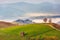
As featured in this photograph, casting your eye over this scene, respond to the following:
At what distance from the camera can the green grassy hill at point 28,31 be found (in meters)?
3.07

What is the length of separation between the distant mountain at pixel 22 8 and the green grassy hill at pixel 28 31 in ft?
0.91

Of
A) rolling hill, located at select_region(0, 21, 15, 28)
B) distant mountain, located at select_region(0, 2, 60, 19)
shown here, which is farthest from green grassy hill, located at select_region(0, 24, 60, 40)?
distant mountain, located at select_region(0, 2, 60, 19)

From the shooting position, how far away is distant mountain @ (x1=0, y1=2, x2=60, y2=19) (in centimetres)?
321

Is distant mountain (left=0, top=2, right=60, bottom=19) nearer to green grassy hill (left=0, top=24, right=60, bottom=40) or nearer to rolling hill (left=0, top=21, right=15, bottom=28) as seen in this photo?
rolling hill (left=0, top=21, right=15, bottom=28)

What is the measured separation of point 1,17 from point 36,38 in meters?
0.82

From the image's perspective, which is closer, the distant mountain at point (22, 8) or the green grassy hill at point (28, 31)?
the green grassy hill at point (28, 31)

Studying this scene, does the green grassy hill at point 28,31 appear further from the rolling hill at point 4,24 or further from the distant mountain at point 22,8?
the distant mountain at point 22,8

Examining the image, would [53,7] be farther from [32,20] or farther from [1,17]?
[1,17]

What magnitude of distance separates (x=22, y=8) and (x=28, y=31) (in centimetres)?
50

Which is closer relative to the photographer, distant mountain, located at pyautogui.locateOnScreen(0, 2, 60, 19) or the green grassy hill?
the green grassy hill

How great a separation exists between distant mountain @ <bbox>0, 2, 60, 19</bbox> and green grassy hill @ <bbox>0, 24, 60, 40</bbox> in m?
0.28

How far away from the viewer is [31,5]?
3.24 m

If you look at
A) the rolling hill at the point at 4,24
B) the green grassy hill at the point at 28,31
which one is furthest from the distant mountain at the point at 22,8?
the green grassy hill at the point at 28,31

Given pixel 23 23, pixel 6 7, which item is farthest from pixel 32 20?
pixel 6 7
